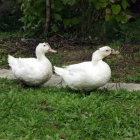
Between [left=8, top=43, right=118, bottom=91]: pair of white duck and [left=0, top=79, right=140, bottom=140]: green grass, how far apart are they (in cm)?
19

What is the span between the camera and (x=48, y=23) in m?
12.3

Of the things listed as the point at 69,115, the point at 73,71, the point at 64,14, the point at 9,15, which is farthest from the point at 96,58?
the point at 9,15

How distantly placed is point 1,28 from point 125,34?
4.66 metres

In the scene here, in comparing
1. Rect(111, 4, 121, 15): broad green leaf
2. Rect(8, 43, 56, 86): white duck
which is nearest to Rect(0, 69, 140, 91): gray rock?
Rect(8, 43, 56, 86): white duck

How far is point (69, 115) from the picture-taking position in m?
5.86

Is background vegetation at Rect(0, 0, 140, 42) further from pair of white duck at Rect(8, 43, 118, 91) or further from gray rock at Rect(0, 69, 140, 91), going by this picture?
pair of white duck at Rect(8, 43, 118, 91)

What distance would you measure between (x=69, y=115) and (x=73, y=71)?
1.25 metres

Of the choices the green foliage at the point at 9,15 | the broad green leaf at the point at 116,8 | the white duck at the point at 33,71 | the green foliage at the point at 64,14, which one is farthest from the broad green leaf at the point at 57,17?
the white duck at the point at 33,71

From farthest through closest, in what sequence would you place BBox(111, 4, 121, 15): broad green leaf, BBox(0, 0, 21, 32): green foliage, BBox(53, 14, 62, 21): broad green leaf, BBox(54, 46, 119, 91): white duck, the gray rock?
BBox(0, 0, 21, 32): green foliage → BBox(53, 14, 62, 21): broad green leaf → BBox(111, 4, 121, 15): broad green leaf → the gray rock → BBox(54, 46, 119, 91): white duck

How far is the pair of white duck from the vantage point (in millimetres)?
6777

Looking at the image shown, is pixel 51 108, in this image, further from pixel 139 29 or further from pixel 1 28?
pixel 1 28

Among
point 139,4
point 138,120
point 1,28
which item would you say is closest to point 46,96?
point 138,120

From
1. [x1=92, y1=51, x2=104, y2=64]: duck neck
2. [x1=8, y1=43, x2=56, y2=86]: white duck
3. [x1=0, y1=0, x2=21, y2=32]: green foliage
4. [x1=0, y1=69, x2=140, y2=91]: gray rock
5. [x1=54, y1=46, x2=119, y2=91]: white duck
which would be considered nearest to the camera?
[x1=54, y1=46, x2=119, y2=91]: white duck

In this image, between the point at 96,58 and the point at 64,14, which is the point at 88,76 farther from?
the point at 64,14
